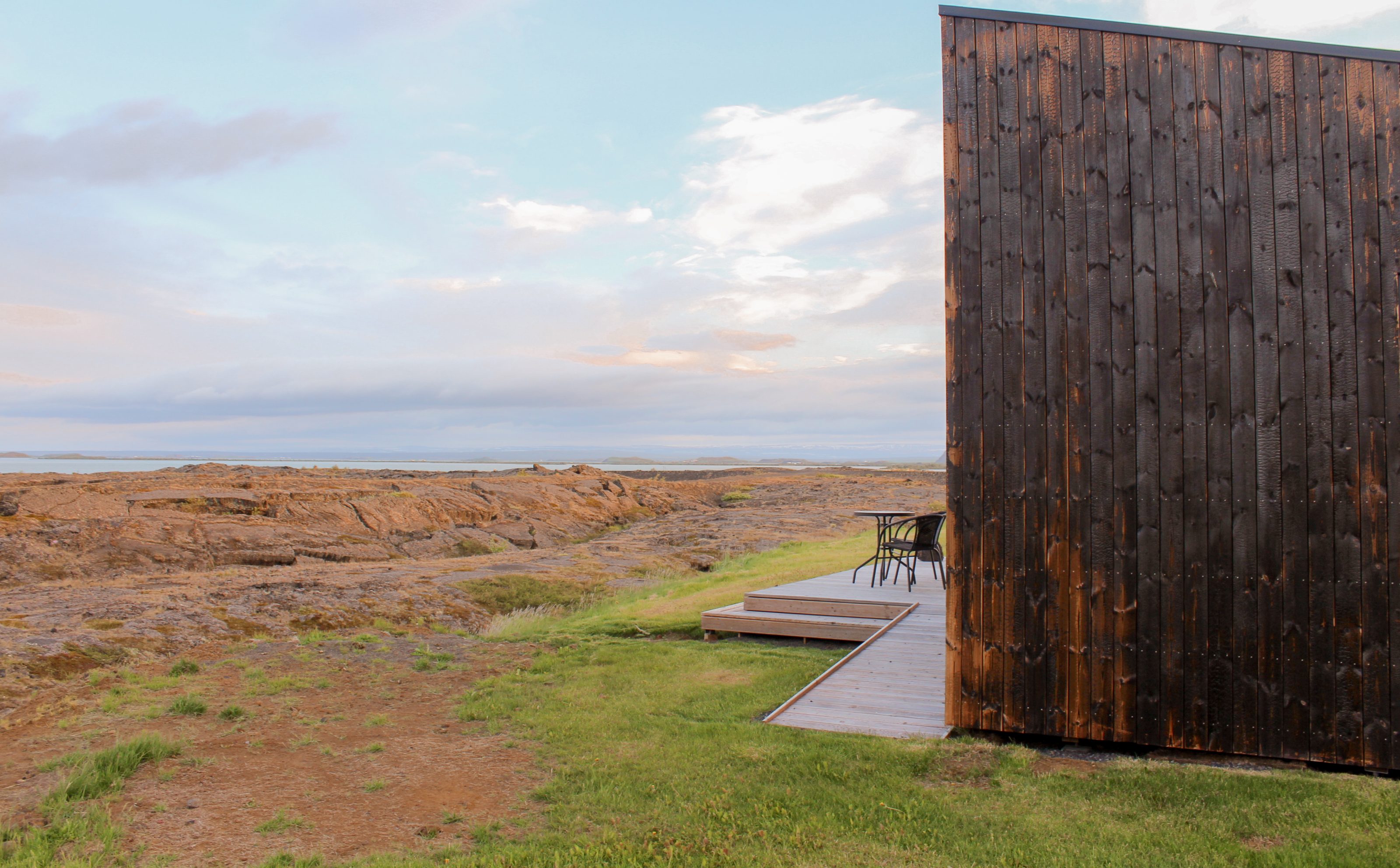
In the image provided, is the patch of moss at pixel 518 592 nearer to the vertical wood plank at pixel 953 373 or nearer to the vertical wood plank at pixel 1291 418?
the vertical wood plank at pixel 953 373

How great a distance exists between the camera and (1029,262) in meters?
4.49

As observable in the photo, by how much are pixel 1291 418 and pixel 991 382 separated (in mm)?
1507

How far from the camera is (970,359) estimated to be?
457 cm

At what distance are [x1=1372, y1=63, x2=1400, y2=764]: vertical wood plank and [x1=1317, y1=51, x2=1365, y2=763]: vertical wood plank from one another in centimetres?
13

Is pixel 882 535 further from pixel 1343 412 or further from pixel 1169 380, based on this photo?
pixel 1343 412

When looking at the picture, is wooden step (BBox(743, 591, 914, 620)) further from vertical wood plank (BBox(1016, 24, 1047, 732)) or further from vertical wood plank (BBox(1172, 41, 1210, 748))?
vertical wood plank (BBox(1172, 41, 1210, 748))

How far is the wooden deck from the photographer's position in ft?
16.1

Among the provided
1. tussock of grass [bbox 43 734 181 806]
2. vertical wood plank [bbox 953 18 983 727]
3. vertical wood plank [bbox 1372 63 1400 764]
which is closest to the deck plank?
vertical wood plank [bbox 953 18 983 727]

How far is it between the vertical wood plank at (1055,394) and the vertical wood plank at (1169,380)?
482 mm

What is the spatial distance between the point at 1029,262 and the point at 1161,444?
1.25 meters

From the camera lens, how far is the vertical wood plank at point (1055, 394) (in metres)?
4.37

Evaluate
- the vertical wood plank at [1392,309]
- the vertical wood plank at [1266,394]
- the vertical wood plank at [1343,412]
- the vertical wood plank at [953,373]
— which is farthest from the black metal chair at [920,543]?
the vertical wood plank at [1392,309]

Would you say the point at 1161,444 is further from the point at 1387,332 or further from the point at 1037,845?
the point at 1037,845

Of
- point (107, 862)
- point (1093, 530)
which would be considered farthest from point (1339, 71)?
point (107, 862)
